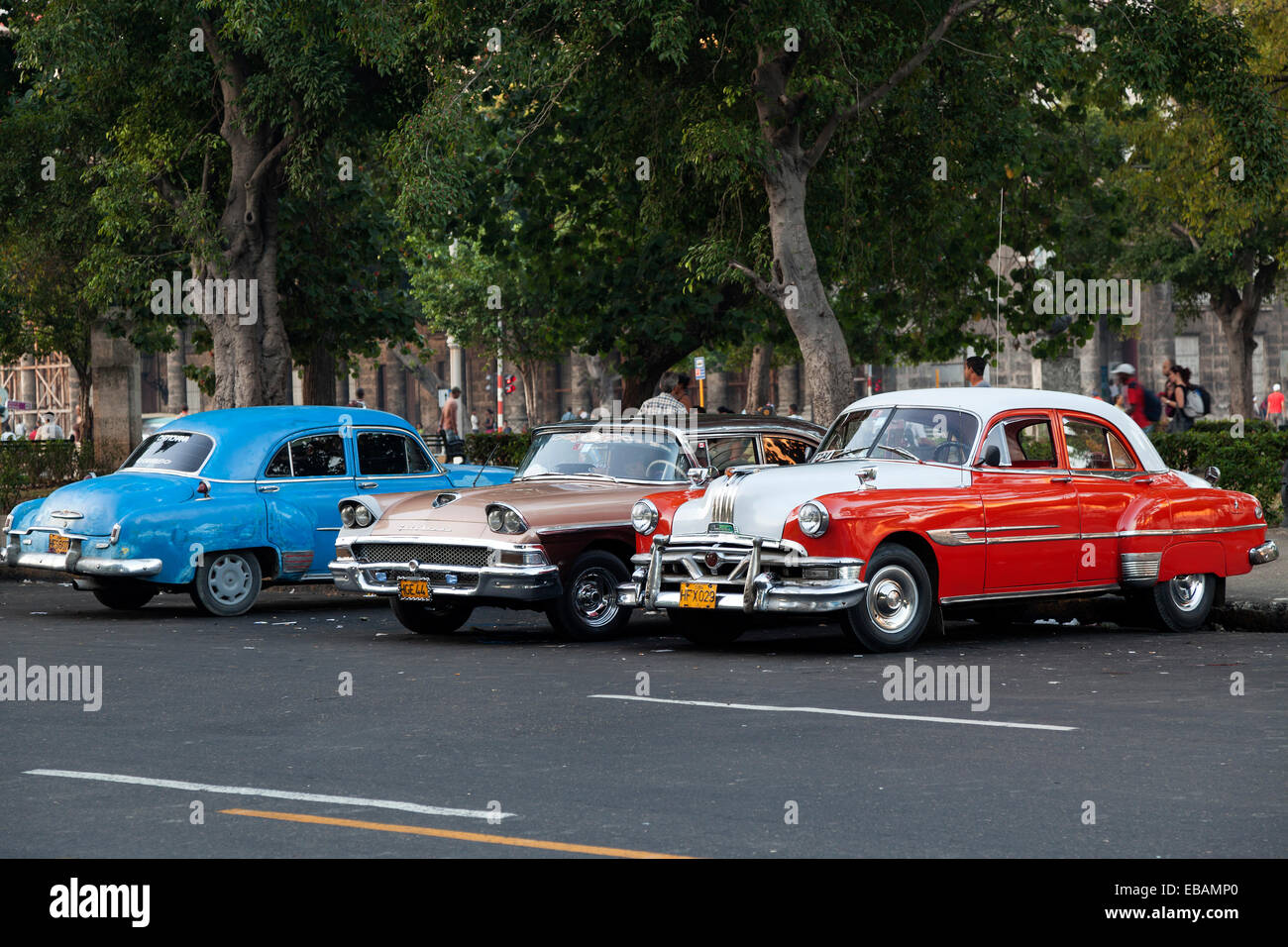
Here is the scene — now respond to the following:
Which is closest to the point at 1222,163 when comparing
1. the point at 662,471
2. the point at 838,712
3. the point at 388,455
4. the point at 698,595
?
the point at 662,471

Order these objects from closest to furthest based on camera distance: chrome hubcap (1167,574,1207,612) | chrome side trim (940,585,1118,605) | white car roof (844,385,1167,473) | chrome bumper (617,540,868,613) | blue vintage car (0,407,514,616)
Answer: chrome bumper (617,540,868,613) < chrome side trim (940,585,1118,605) < white car roof (844,385,1167,473) < chrome hubcap (1167,574,1207,612) < blue vintage car (0,407,514,616)

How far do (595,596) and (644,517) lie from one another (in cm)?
90

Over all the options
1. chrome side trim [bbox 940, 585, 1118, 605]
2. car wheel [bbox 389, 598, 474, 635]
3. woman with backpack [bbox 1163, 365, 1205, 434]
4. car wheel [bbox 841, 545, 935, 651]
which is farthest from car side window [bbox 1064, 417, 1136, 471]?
woman with backpack [bbox 1163, 365, 1205, 434]

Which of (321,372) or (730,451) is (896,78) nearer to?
(730,451)

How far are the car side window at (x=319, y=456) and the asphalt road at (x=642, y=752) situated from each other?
2.76m

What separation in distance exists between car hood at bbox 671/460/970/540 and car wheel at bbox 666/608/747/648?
88cm

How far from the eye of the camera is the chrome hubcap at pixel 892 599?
480 inches

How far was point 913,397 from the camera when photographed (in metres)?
13.5

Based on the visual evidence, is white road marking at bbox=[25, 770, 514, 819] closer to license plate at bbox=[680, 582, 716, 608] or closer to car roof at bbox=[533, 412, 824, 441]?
license plate at bbox=[680, 582, 716, 608]

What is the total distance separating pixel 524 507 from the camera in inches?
520

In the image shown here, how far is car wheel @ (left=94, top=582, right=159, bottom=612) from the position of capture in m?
16.1

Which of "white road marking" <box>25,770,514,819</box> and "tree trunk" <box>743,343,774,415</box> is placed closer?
"white road marking" <box>25,770,514,819</box>

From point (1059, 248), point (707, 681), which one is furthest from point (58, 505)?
point (1059, 248)

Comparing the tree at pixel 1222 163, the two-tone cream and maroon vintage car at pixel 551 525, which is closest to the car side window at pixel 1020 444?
the two-tone cream and maroon vintage car at pixel 551 525
